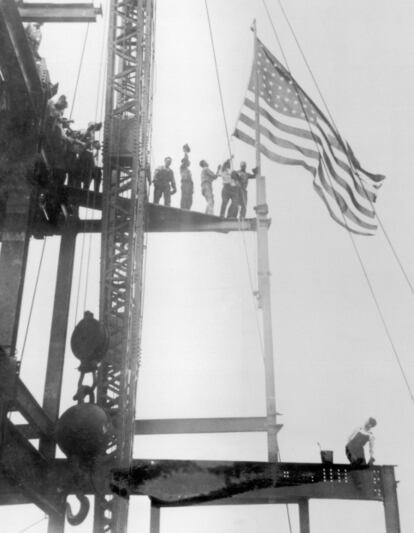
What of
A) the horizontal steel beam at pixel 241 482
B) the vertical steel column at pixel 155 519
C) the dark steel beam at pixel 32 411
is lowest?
the vertical steel column at pixel 155 519

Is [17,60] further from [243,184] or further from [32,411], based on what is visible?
[243,184]

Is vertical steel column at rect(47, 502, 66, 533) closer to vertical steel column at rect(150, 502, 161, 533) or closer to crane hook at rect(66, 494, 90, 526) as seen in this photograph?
crane hook at rect(66, 494, 90, 526)

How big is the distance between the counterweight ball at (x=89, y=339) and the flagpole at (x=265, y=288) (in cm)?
297

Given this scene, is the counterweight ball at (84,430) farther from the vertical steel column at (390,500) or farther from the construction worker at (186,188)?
the construction worker at (186,188)

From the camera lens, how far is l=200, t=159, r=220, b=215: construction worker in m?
18.6

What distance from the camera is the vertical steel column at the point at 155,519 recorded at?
9188 mm

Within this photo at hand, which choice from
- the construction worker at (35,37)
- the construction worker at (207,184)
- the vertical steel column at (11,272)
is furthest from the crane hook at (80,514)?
the construction worker at (35,37)

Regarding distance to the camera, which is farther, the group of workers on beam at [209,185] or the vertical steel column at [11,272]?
the group of workers on beam at [209,185]

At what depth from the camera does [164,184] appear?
18.6m

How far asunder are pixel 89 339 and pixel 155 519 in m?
4.91

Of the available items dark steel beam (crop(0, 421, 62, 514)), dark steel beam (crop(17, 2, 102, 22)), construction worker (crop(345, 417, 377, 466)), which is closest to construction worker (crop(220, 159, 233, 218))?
dark steel beam (crop(17, 2, 102, 22))

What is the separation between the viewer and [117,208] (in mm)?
15719

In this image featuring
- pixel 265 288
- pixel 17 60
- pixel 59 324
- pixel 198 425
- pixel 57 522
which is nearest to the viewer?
pixel 17 60

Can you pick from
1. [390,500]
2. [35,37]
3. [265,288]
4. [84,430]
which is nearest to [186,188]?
[265,288]
